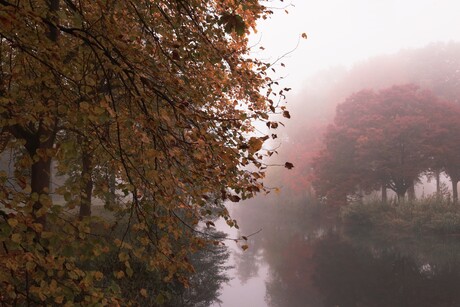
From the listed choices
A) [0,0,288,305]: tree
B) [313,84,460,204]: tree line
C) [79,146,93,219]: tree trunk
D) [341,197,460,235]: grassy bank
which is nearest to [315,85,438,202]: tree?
[313,84,460,204]: tree line

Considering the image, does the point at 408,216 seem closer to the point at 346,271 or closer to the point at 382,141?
the point at 382,141

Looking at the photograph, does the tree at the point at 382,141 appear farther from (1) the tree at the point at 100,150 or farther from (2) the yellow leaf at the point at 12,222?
(2) the yellow leaf at the point at 12,222

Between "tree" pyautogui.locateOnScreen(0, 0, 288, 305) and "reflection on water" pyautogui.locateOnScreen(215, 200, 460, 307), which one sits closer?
"tree" pyautogui.locateOnScreen(0, 0, 288, 305)

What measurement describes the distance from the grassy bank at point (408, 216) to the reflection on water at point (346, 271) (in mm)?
1363

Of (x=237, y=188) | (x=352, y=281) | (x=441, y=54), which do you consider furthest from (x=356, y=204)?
(x=441, y=54)

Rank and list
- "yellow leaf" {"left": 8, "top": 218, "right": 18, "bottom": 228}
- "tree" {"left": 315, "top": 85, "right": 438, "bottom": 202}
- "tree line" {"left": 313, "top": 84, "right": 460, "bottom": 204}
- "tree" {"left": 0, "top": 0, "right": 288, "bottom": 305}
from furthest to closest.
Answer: "tree" {"left": 315, "top": 85, "right": 438, "bottom": 202} → "tree line" {"left": 313, "top": 84, "right": 460, "bottom": 204} → "tree" {"left": 0, "top": 0, "right": 288, "bottom": 305} → "yellow leaf" {"left": 8, "top": 218, "right": 18, "bottom": 228}

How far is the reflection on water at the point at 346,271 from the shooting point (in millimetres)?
15219

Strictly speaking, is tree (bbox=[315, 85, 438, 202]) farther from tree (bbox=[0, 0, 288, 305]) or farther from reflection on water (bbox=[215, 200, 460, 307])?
tree (bbox=[0, 0, 288, 305])

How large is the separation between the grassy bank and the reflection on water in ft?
4.47

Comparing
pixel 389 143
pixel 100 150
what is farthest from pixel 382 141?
pixel 100 150

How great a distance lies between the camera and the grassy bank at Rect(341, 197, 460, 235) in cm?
2460

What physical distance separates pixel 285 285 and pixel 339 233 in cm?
1148

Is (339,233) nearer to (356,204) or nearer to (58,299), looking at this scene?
(356,204)

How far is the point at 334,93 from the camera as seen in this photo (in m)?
59.5
